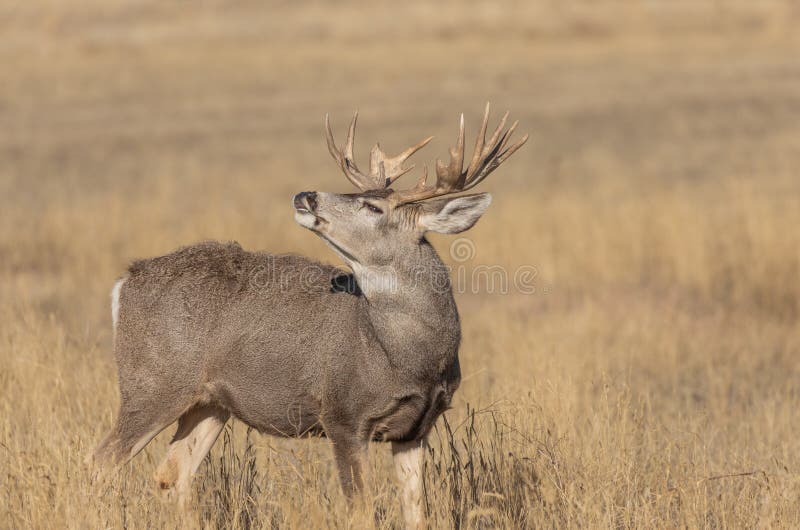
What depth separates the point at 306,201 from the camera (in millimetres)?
5762

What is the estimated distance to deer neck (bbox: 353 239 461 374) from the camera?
5.82 m

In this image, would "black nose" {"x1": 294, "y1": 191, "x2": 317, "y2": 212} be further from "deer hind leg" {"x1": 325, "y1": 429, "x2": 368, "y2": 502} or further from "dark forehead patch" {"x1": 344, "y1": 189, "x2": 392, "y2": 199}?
"deer hind leg" {"x1": 325, "y1": 429, "x2": 368, "y2": 502}

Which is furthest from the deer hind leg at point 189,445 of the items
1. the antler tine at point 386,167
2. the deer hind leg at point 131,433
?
the antler tine at point 386,167

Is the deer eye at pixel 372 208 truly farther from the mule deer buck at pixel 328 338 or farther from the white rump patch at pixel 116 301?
the white rump patch at pixel 116 301

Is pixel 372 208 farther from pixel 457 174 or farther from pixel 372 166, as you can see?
pixel 372 166

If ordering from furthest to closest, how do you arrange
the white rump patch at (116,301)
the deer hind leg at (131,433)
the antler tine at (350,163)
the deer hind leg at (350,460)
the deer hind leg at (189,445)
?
the antler tine at (350,163), the deer hind leg at (189,445), the white rump patch at (116,301), the deer hind leg at (131,433), the deer hind leg at (350,460)

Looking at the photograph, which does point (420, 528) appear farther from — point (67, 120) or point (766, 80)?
point (766, 80)

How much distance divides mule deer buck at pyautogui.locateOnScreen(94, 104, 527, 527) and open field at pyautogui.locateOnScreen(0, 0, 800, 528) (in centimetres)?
28

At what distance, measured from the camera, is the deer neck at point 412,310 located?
5820 mm

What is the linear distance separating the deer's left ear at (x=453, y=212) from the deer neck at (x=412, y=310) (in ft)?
0.52

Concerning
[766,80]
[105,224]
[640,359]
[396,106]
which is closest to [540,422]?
[640,359]

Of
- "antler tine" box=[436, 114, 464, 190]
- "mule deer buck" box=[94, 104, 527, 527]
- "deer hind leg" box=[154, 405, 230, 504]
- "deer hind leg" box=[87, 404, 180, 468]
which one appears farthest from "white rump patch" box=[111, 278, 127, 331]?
"antler tine" box=[436, 114, 464, 190]

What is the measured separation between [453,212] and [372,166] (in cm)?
101

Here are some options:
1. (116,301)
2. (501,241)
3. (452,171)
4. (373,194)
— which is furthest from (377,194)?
(501,241)
